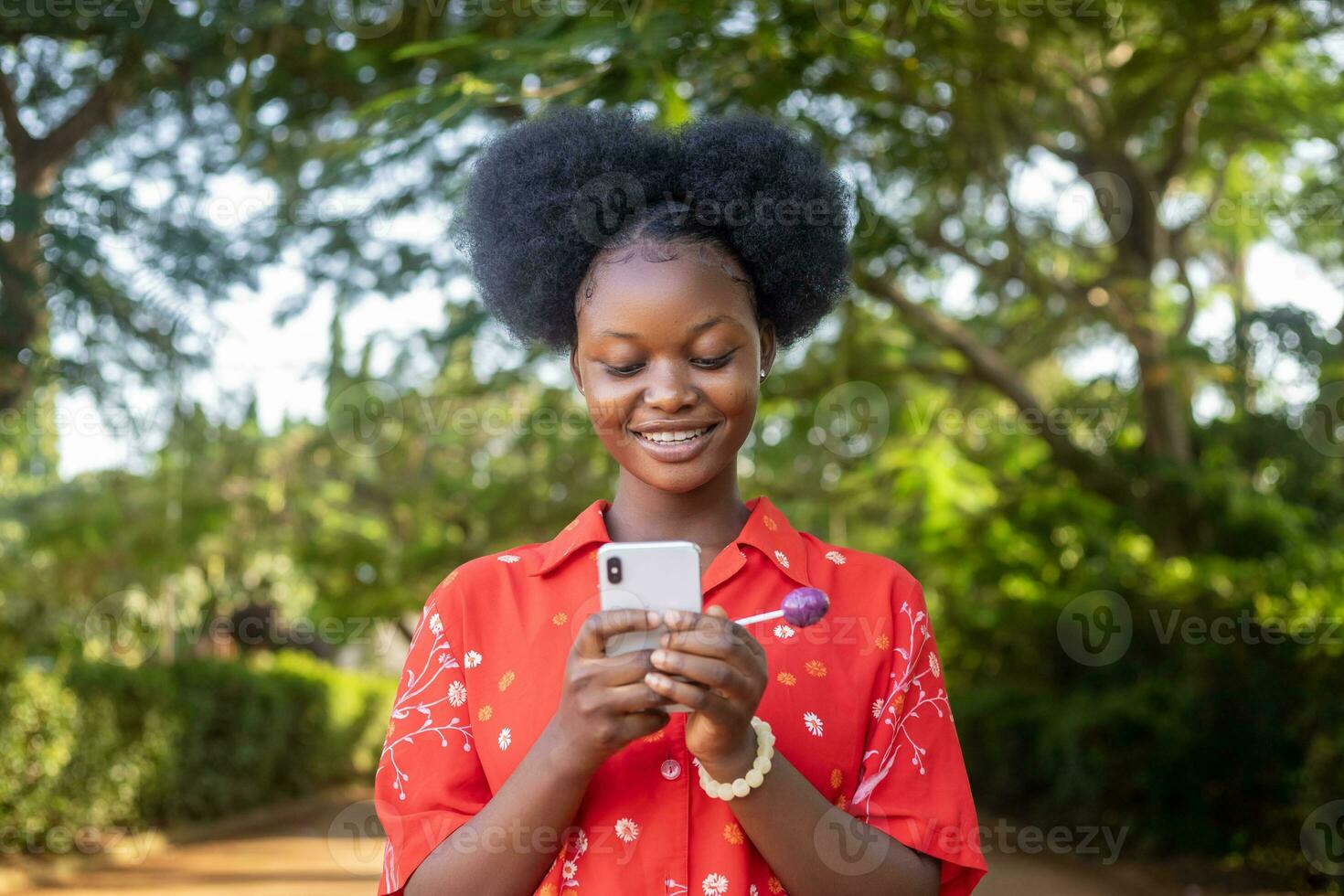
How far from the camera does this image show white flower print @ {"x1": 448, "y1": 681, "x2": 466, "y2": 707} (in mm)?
1994

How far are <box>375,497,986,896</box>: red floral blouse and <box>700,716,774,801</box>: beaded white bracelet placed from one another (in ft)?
0.48

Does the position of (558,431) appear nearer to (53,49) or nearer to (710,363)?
(53,49)

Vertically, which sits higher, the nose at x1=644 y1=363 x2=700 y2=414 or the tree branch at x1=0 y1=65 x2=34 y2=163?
the tree branch at x1=0 y1=65 x2=34 y2=163

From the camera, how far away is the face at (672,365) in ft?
6.52

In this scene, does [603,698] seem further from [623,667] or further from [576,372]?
[576,372]

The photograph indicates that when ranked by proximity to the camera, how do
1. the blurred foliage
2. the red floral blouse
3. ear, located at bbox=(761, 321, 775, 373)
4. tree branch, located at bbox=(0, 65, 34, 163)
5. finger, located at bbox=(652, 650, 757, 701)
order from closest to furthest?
finger, located at bbox=(652, 650, 757, 701) < the red floral blouse < ear, located at bbox=(761, 321, 775, 373) < the blurred foliage < tree branch, located at bbox=(0, 65, 34, 163)

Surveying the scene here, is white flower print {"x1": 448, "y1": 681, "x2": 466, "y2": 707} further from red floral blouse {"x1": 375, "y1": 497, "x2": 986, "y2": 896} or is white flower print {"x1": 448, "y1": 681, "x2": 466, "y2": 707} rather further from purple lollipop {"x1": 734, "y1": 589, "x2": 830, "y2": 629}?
purple lollipop {"x1": 734, "y1": 589, "x2": 830, "y2": 629}

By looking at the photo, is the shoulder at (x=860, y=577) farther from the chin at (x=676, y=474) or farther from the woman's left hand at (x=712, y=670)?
the woman's left hand at (x=712, y=670)

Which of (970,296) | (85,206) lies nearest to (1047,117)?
(970,296)

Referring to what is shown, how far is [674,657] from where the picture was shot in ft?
5.29

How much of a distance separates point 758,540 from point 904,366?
26.7 ft

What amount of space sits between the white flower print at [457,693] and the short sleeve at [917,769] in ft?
2.01

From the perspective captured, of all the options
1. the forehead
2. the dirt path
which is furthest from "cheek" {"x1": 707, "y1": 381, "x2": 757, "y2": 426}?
the dirt path

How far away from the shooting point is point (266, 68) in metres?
7.64
